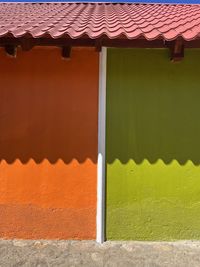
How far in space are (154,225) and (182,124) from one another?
141 cm

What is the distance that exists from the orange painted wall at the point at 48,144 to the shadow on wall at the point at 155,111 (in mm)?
332

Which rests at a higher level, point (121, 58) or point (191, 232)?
point (121, 58)

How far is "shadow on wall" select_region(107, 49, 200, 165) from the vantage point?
473cm

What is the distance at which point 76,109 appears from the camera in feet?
15.7

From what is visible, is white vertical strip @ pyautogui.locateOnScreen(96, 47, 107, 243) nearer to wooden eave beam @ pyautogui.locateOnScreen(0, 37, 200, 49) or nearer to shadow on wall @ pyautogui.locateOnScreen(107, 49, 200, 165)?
shadow on wall @ pyautogui.locateOnScreen(107, 49, 200, 165)

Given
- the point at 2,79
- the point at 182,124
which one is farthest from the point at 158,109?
the point at 2,79

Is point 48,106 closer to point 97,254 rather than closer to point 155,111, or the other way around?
point 155,111

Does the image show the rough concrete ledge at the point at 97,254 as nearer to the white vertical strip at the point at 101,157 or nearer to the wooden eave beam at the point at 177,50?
the white vertical strip at the point at 101,157

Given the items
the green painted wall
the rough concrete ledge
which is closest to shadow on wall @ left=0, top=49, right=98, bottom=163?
the green painted wall

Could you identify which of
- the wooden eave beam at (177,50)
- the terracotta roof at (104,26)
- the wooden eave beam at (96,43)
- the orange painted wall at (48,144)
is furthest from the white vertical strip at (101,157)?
the wooden eave beam at (177,50)

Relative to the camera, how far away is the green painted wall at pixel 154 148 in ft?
15.5

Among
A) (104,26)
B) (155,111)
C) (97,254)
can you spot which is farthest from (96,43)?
(97,254)

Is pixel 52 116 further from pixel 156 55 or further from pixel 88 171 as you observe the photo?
pixel 156 55

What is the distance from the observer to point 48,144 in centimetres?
481
